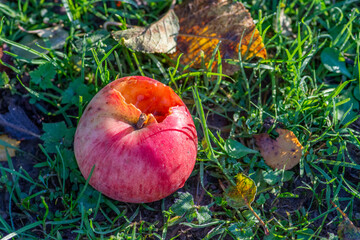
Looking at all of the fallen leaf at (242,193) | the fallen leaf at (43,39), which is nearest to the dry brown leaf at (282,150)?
the fallen leaf at (242,193)

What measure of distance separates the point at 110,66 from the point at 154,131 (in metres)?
1.08

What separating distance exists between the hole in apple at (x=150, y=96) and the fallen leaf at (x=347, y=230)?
136 centimetres

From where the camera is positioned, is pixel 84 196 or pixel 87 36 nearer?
pixel 84 196

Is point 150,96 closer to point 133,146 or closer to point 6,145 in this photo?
point 133,146

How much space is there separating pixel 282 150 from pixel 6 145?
205cm

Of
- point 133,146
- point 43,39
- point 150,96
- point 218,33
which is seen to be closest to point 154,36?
point 218,33

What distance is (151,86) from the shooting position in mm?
2412

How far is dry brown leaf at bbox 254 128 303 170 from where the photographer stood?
2730 millimetres

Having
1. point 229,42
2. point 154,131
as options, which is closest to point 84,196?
point 154,131

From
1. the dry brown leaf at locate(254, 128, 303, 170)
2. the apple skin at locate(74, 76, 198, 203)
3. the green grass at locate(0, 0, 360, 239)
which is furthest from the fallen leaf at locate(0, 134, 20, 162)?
the dry brown leaf at locate(254, 128, 303, 170)

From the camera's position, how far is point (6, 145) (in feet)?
9.14

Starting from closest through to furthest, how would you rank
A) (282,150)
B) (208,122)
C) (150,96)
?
(150,96) → (282,150) → (208,122)

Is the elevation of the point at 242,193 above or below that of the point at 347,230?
above

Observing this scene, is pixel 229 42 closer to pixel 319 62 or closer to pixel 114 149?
pixel 319 62
